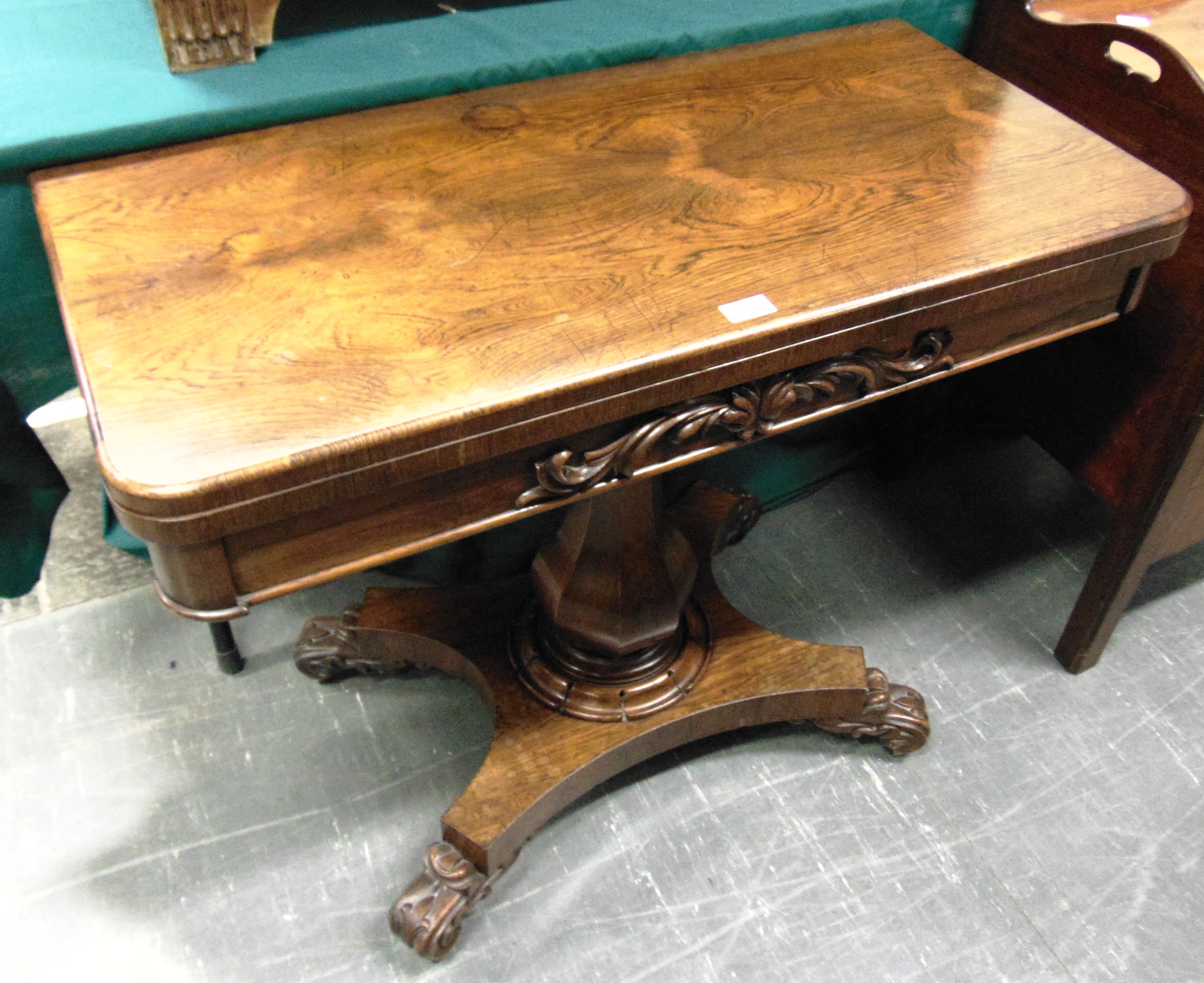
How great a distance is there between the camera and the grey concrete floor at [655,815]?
3.94 feet

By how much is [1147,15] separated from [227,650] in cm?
137

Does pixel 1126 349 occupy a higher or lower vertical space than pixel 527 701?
higher

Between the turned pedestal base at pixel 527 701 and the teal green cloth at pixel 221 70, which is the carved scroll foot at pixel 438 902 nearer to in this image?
the turned pedestal base at pixel 527 701

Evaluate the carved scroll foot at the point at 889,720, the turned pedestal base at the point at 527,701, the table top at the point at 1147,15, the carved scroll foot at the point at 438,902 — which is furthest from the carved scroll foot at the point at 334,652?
the table top at the point at 1147,15

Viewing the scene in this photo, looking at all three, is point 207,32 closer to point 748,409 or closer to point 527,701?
point 748,409

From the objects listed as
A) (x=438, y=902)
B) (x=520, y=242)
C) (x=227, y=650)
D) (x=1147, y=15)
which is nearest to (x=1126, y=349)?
(x=1147, y=15)

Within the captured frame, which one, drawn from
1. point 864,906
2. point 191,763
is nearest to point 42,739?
point 191,763

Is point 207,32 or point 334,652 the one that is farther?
point 334,652

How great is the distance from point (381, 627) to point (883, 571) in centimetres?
73

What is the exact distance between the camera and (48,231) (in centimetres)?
92

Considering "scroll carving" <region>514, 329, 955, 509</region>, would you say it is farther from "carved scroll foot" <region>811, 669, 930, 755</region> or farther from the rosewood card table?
"carved scroll foot" <region>811, 669, 930, 755</region>

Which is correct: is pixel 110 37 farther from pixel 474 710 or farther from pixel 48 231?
pixel 474 710

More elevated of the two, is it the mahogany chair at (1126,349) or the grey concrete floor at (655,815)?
the mahogany chair at (1126,349)

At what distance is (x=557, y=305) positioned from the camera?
2.82ft
